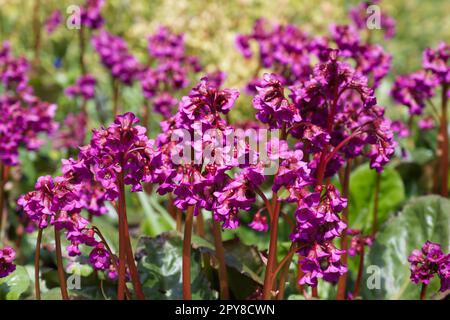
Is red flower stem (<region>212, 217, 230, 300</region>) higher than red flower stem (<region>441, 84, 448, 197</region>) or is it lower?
lower

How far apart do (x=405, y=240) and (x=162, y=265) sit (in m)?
0.88

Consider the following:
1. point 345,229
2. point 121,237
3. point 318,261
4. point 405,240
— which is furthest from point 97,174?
point 405,240

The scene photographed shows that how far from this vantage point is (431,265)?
1.97 meters

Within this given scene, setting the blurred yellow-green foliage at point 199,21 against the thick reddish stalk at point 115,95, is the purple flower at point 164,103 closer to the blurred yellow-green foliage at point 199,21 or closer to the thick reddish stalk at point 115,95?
the thick reddish stalk at point 115,95

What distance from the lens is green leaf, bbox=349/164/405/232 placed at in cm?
298

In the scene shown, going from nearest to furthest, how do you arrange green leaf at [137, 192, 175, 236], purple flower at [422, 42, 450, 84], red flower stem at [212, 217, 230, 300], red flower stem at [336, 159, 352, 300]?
red flower stem at [212, 217, 230, 300], red flower stem at [336, 159, 352, 300], purple flower at [422, 42, 450, 84], green leaf at [137, 192, 175, 236]

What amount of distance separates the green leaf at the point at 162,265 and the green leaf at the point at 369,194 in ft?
3.00

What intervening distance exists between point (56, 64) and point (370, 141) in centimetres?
315

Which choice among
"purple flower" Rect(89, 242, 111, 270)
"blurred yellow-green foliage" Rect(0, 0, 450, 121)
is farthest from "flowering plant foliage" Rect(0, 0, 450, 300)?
"blurred yellow-green foliage" Rect(0, 0, 450, 121)

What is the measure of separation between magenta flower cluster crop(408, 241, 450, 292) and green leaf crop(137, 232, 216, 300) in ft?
2.31

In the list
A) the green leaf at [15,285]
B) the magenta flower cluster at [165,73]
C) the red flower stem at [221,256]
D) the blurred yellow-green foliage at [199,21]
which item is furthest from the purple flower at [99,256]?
the blurred yellow-green foliage at [199,21]

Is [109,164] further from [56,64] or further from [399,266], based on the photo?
[56,64]

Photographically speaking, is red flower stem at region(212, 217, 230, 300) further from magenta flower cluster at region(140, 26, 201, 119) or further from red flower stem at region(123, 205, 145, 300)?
magenta flower cluster at region(140, 26, 201, 119)

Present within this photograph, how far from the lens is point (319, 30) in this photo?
554 centimetres
